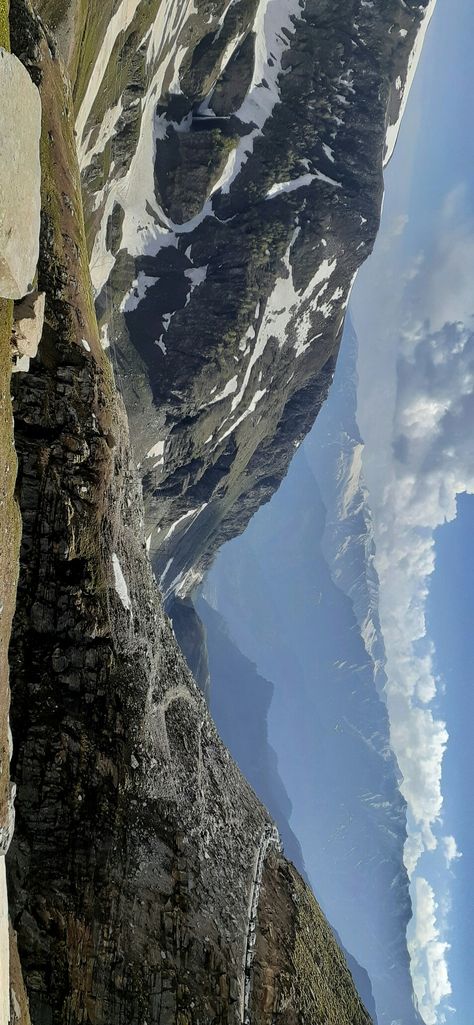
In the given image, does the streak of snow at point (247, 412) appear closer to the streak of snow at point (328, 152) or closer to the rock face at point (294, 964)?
the streak of snow at point (328, 152)

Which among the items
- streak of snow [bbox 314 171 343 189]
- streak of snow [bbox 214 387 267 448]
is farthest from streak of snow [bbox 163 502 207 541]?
A: streak of snow [bbox 314 171 343 189]

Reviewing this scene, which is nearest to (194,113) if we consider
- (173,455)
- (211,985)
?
(173,455)

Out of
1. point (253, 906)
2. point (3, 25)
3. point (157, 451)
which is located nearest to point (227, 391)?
point (157, 451)

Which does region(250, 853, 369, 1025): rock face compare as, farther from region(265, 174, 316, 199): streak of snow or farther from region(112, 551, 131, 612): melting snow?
region(265, 174, 316, 199): streak of snow

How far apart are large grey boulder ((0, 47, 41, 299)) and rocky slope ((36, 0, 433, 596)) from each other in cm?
4040

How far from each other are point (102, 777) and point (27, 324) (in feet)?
51.8

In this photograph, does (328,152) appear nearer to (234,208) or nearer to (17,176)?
(234,208)

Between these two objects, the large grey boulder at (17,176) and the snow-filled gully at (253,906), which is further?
the snow-filled gully at (253,906)

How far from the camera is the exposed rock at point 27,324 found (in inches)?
Result: 723

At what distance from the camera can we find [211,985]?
61.1 ft

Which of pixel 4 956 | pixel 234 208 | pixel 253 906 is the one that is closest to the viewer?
pixel 4 956

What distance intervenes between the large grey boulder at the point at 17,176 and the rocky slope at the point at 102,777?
7854 mm

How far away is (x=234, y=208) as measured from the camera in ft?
227

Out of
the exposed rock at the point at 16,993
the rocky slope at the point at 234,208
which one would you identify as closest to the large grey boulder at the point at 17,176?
the exposed rock at the point at 16,993
